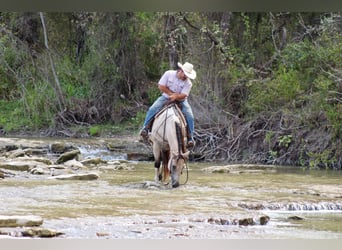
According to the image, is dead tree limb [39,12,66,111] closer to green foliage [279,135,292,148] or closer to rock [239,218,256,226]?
green foliage [279,135,292,148]

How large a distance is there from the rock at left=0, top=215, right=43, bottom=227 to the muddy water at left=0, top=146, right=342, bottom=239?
10 cm

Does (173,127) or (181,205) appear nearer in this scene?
(181,205)

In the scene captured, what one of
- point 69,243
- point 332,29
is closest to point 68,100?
point 332,29

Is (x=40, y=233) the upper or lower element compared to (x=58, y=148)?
upper

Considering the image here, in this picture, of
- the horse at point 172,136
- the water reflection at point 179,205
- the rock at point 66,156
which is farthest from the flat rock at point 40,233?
the rock at point 66,156

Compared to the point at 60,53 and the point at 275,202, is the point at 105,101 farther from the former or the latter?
the point at 275,202

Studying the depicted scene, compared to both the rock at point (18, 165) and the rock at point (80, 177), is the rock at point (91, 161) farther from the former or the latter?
the rock at point (80, 177)

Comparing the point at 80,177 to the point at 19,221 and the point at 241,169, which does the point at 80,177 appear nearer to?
the point at 241,169

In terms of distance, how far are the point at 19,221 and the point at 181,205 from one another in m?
1.61

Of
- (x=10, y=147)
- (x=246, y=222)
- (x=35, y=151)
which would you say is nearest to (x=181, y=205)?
(x=246, y=222)

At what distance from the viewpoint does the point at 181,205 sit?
646cm

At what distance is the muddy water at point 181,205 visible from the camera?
17.9 feet

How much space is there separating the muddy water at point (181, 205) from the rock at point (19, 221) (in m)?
0.10

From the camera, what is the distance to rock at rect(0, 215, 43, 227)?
17.1 feet
